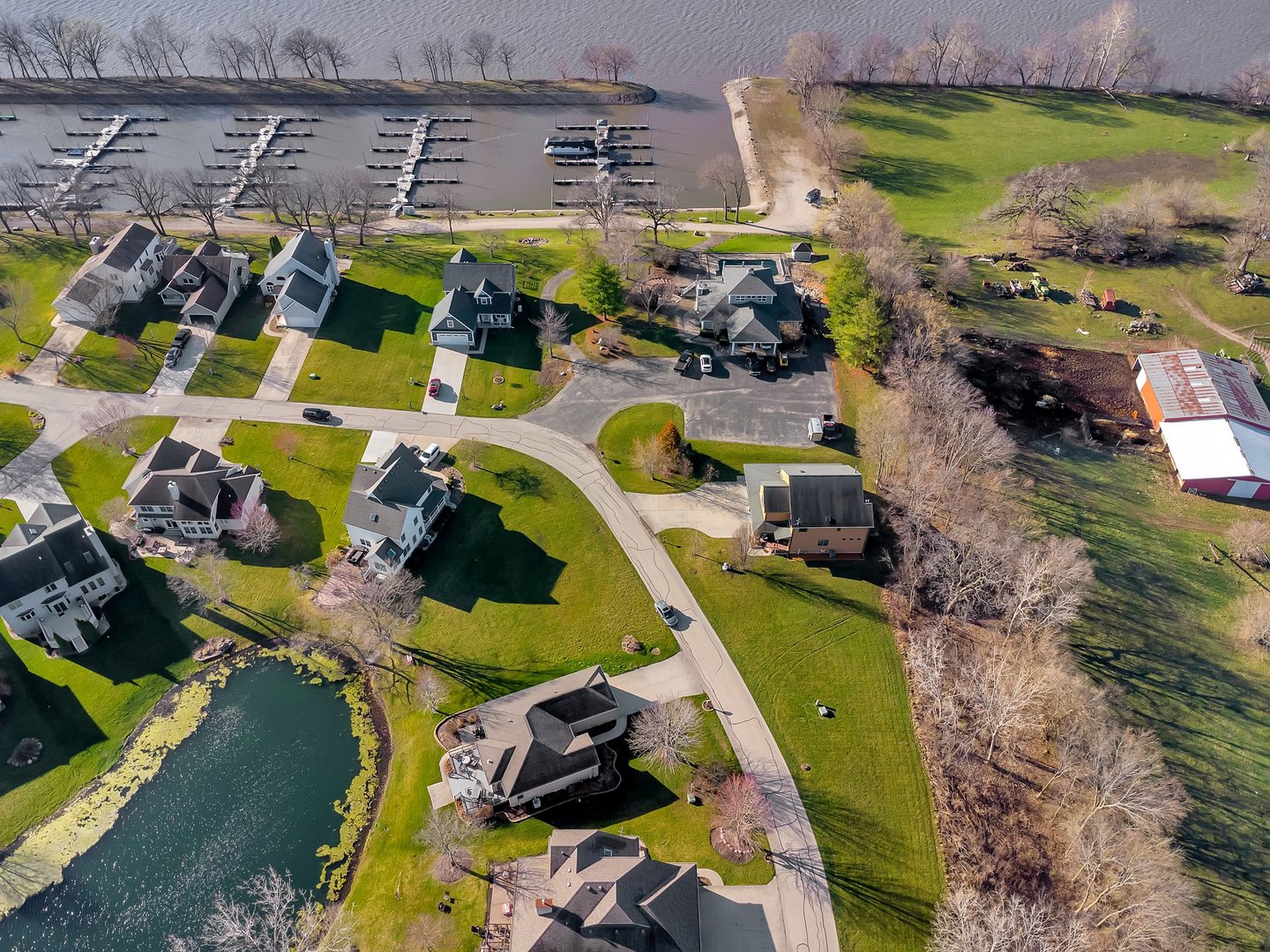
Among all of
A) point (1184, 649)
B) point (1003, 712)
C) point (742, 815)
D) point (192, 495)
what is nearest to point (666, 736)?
point (742, 815)

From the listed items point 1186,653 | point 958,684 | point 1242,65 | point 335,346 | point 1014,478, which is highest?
point 1242,65

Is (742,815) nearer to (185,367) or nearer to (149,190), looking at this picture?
(185,367)

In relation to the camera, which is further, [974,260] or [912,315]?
[974,260]


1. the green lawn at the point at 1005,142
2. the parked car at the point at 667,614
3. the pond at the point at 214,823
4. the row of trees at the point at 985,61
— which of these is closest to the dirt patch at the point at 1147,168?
the green lawn at the point at 1005,142

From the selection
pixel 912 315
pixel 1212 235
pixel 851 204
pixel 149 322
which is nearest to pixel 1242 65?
pixel 1212 235

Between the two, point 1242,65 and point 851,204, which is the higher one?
point 1242,65

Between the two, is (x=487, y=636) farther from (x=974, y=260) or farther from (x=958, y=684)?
(x=974, y=260)

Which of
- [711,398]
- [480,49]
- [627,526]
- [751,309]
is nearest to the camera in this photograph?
[627,526]
